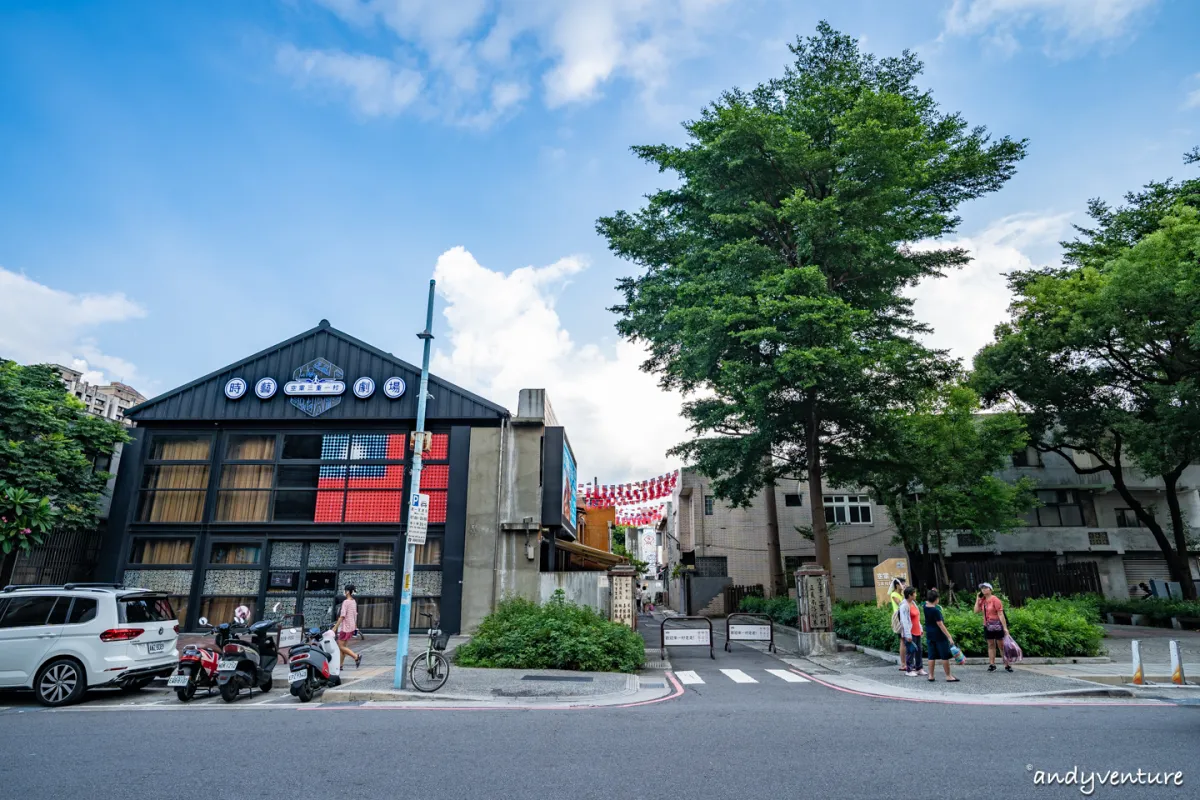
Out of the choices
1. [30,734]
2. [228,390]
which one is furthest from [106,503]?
[30,734]

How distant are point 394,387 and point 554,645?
1069 cm

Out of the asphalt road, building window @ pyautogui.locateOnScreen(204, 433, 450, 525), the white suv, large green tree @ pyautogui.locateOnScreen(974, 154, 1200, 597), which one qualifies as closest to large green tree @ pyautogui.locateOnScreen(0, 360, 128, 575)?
building window @ pyautogui.locateOnScreen(204, 433, 450, 525)

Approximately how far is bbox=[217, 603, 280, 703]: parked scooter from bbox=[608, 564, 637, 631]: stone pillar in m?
Answer: 8.32

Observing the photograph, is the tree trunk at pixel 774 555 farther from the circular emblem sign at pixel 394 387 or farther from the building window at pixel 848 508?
the circular emblem sign at pixel 394 387

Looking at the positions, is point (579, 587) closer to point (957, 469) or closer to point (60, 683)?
point (60, 683)

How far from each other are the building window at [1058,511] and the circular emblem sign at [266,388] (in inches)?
1480

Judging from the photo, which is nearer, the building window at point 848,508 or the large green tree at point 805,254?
the large green tree at point 805,254

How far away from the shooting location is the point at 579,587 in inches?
747

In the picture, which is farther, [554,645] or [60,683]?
[554,645]

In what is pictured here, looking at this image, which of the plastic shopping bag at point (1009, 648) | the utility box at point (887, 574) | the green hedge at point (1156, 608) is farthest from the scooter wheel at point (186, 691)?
the green hedge at point (1156, 608)

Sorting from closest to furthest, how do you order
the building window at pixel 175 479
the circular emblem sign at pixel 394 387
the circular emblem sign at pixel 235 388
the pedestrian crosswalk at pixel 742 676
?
the pedestrian crosswalk at pixel 742 676, the building window at pixel 175 479, the circular emblem sign at pixel 394 387, the circular emblem sign at pixel 235 388

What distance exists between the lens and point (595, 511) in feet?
118

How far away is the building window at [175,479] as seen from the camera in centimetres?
2025

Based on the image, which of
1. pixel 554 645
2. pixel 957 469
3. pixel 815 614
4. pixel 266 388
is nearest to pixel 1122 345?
pixel 957 469
